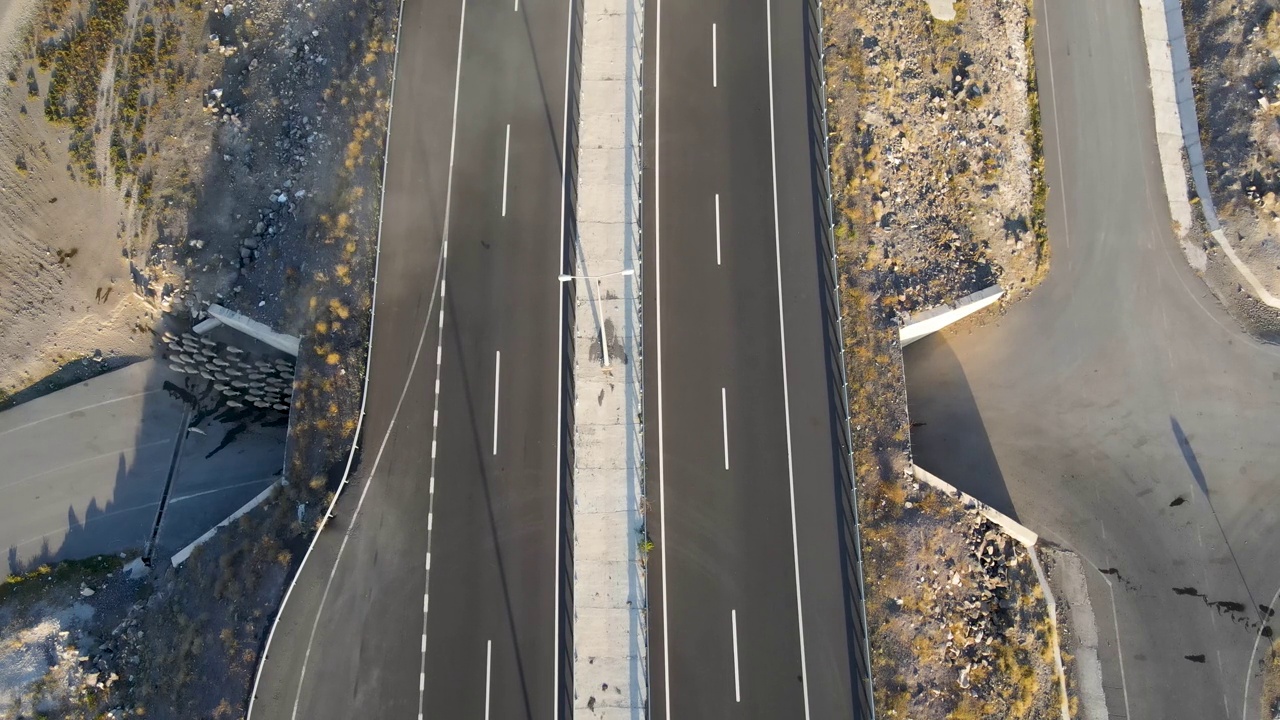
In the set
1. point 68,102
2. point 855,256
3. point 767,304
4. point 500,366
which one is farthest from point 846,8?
point 68,102

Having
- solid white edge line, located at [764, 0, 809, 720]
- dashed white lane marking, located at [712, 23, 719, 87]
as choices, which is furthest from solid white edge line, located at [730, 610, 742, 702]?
dashed white lane marking, located at [712, 23, 719, 87]

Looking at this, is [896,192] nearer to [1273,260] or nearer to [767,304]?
[767,304]

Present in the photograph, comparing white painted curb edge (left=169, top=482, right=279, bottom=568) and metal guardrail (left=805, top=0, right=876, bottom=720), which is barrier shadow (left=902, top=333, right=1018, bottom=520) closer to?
metal guardrail (left=805, top=0, right=876, bottom=720)

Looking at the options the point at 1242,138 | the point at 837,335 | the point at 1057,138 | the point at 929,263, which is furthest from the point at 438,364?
the point at 1242,138

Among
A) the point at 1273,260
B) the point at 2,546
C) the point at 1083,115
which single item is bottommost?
the point at 2,546

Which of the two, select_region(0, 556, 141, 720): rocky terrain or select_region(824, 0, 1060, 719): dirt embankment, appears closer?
select_region(824, 0, 1060, 719): dirt embankment

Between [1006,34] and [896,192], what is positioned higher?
[1006,34]
